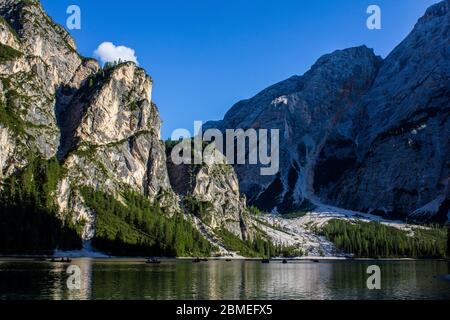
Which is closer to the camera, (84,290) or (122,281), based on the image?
(84,290)

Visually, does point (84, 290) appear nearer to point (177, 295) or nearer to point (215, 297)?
point (177, 295)
